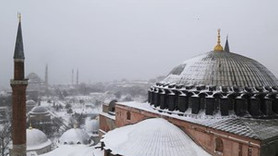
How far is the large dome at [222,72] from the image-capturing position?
1189 centimetres

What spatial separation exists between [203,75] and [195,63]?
3.90 ft

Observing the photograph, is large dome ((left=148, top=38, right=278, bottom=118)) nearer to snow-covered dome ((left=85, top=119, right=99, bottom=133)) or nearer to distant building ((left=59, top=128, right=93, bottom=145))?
distant building ((left=59, top=128, right=93, bottom=145))

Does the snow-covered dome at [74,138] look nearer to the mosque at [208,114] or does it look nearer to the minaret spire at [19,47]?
the mosque at [208,114]

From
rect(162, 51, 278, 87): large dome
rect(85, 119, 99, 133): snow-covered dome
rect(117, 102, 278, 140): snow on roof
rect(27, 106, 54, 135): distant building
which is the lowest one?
rect(27, 106, 54, 135): distant building

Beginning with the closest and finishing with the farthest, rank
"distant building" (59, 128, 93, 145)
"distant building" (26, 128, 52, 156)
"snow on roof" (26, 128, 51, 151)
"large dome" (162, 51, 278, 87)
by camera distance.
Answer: "large dome" (162, 51, 278, 87) → "distant building" (26, 128, 52, 156) → "snow on roof" (26, 128, 51, 151) → "distant building" (59, 128, 93, 145)

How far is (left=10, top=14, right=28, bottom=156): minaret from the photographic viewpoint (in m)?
14.8

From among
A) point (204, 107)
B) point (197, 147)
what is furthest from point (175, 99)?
point (197, 147)

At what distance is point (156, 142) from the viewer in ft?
34.1

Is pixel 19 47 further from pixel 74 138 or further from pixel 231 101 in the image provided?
pixel 231 101

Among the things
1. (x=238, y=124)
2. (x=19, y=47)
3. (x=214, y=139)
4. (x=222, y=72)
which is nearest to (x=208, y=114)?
(x=214, y=139)

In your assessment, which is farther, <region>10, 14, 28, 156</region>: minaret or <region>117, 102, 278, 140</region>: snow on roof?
<region>10, 14, 28, 156</region>: minaret

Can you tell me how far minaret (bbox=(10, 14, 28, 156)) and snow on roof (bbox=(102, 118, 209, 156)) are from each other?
5.97 m

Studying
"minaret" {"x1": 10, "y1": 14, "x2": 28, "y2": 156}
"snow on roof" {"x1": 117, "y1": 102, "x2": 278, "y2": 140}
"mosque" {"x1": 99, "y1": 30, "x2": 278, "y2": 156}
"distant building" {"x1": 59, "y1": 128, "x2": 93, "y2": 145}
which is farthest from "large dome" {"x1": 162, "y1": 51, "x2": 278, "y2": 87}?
"distant building" {"x1": 59, "y1": 128, "x2": 93, "y2": 145}

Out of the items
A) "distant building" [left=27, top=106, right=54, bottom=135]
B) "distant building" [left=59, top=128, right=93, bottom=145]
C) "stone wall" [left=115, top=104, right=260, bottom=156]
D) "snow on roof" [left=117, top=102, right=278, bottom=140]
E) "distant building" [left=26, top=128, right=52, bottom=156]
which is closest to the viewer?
"stone wall" [left=115, top=104, right=260, bottom=156]
